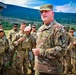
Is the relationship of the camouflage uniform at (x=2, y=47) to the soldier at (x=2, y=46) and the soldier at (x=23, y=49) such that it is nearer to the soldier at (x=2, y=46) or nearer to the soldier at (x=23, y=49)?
the soldier at (x=2, y=46)

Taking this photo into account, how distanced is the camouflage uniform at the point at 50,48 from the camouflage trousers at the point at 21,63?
412 centimetres

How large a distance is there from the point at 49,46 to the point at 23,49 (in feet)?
14.0

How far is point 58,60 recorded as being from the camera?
432cm

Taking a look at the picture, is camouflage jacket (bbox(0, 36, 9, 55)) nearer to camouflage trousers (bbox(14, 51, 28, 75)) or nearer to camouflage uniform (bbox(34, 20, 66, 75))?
camouflage trousers (bbox(14, 51, 28, 75))

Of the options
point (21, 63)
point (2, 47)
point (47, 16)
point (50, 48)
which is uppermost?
point (47, 16)

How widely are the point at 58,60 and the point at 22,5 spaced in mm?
13676

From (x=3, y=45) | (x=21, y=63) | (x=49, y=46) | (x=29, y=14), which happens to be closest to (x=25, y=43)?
(x=21, y=63)

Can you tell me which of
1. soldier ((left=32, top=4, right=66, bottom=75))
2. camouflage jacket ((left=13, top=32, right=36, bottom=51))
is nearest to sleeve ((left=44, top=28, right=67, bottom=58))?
soldier ((left=32, top=4, right=66, bottom=75))

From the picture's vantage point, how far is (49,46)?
4246 mm

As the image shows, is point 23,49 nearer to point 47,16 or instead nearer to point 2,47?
point 2,47

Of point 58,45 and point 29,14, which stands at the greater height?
A: point 29,14

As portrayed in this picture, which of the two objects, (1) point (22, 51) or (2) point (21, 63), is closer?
(1) point (22, 51)

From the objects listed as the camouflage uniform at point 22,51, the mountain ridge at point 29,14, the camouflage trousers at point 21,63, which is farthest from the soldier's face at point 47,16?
the mountain ridge at point 29,14

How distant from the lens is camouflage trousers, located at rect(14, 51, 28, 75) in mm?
8477
